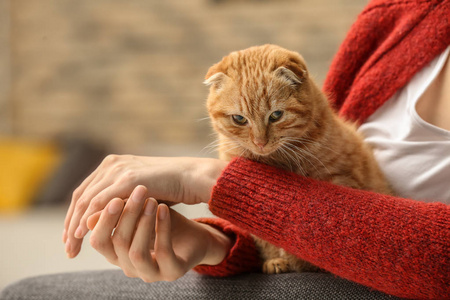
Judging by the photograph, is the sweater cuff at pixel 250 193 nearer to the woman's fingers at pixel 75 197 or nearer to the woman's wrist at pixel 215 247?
the woman's wrist at pixel 215 247

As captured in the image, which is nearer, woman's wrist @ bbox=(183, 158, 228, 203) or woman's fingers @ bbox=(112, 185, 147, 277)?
woman's fingers @ bbox=(112, 185, 147, 277)

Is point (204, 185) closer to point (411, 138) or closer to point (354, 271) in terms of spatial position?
point (354, 271)

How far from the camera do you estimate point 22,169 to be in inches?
145

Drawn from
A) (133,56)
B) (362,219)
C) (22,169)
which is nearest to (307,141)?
(362,219)

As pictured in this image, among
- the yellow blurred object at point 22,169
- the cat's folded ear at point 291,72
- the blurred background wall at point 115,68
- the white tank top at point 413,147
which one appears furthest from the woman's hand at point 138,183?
the yellow blurred object at point 22,169

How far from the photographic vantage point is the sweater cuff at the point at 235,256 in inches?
42.3

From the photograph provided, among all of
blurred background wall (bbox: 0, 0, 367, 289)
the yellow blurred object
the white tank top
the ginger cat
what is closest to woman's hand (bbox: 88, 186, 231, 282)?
the ginger cat

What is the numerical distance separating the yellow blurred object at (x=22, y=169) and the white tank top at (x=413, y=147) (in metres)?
2.93

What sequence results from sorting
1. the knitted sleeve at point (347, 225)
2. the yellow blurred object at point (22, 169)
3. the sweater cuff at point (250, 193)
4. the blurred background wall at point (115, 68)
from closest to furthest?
1. the knitted sleeve at point (347, 225)
2. the sweater cuff at point (250, 193)
3. the yellow blurred object at point (22, 169)
4. the blurred background wall at point (115, 68)

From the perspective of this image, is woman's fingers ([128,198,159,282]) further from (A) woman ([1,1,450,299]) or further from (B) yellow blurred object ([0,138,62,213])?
(B) yellow blurred object ([0,138,62,213])

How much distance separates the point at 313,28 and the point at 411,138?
9.14ft

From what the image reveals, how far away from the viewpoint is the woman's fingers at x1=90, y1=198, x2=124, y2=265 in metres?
0.85

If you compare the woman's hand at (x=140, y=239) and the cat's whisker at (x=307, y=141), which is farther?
the cat's whisker at (x=307, y=141)

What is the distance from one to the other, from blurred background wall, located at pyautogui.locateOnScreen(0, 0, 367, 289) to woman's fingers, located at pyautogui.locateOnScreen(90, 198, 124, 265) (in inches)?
105
